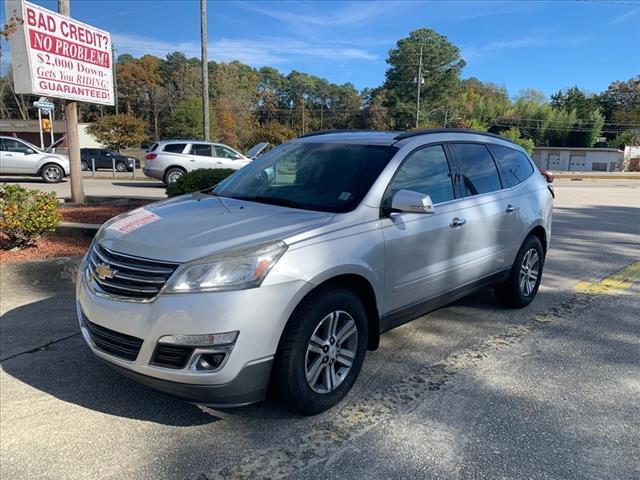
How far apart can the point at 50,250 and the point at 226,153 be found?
12.8 meters

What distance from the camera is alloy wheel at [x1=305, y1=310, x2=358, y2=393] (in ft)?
9.76

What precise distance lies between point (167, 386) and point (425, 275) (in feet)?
6.49

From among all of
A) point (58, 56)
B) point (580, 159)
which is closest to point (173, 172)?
point (58, 56)

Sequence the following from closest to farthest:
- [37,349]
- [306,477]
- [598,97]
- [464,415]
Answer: [306,477] → [464,415] → [37,349] → [598,97]

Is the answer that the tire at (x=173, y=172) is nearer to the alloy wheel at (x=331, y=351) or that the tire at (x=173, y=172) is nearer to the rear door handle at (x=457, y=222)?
the rear door handle at (x=457, y=222)

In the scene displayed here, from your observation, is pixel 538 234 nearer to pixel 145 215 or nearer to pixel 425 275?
pixel 425 275

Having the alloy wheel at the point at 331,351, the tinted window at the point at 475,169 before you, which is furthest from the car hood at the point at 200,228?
the tinted window at the point at 475,169

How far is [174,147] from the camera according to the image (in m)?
18.6

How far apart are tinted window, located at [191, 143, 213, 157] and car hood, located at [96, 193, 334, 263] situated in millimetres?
15455

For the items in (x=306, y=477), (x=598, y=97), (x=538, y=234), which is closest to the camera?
(x=306, y=477)

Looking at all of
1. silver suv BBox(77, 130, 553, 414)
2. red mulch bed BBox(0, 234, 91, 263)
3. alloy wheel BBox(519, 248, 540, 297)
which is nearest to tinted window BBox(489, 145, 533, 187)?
silver suv BBox(77, 130, 553, 414)

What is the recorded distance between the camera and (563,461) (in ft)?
8.76

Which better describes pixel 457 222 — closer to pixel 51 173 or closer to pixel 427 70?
pixel 51 173

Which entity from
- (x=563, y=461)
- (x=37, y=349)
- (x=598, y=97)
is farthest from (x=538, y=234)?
(x=598, y=97)
